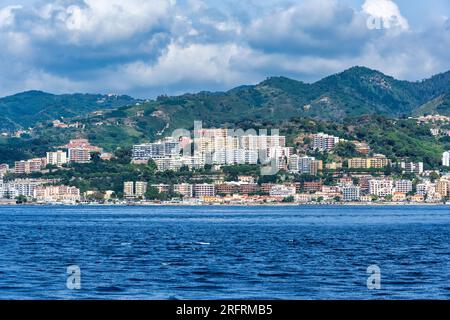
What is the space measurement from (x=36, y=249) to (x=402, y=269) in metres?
22.6

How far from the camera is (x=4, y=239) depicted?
65625 millimetres

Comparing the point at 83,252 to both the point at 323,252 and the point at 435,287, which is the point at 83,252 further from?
the point at 435,287

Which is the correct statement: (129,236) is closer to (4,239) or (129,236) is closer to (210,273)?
(4,239)

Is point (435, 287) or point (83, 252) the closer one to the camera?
point (435, 287)

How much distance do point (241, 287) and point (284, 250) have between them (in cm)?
1970

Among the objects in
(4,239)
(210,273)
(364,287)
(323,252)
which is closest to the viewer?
(364,287)

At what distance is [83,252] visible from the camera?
51156 mm
